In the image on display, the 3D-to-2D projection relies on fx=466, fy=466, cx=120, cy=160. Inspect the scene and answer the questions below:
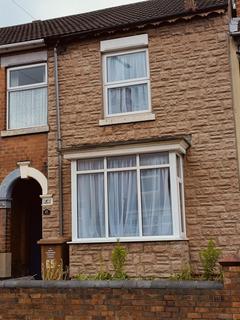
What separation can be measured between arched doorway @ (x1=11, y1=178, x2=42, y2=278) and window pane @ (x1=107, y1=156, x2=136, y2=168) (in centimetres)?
272

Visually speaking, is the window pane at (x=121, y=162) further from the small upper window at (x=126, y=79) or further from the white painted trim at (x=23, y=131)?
the white painted trim at (x=23, y=131)

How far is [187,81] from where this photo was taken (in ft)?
36.7

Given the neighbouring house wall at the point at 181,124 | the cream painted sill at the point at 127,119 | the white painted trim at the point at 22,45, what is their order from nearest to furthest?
the neighbouring house wall at the point at 181,124 < the cream painted sill at the point at 127,119 < the white painted trim at the point at 22,45

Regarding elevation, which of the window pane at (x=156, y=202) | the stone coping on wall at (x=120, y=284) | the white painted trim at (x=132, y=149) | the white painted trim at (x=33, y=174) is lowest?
the stone coping on wall at (x=120, y=284)

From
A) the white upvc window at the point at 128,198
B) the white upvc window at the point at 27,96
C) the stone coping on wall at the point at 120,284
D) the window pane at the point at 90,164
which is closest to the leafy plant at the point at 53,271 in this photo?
the white upvc window at the point at 128,198

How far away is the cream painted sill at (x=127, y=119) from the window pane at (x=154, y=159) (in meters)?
1.08

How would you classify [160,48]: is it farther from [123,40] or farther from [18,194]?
[18,194]

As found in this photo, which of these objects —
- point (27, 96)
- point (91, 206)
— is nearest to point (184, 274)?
point (91, 206)

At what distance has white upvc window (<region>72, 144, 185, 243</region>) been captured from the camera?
34.0 ft

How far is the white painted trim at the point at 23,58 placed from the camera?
12.5 meters

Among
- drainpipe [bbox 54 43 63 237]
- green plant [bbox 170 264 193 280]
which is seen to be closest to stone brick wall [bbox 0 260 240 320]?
green plant [bbox 170 264 193 280]

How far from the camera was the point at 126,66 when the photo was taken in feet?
39.1

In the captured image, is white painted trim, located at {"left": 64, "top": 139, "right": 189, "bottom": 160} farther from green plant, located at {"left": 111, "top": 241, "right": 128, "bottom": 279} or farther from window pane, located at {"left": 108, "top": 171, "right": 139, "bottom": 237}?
green plant, located at {"left": 111, "top": 241, "right": 128, "bottom": 279}

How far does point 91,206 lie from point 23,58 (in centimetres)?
461
